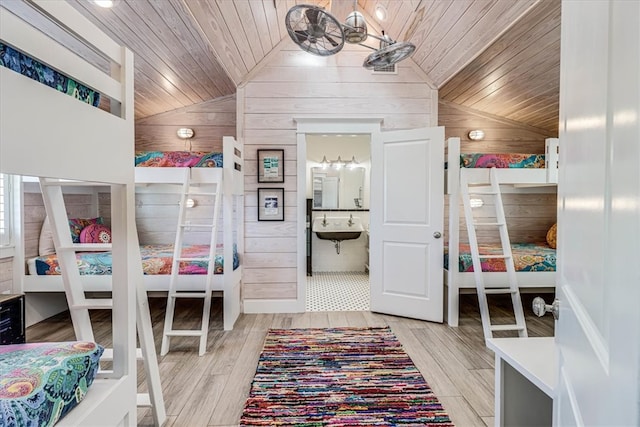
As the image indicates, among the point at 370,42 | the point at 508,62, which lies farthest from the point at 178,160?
the point at 508,62

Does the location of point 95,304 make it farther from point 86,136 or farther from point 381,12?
point 381,12

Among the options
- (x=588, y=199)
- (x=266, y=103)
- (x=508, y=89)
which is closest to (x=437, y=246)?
(x=508, y=89)

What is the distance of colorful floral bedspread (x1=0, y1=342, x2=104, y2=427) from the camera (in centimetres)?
92

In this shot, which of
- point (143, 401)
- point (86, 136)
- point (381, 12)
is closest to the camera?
point (86, 136)

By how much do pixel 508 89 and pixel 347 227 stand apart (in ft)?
9.99

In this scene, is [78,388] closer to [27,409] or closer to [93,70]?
[27,409]

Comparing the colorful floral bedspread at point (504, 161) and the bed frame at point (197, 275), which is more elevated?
the colorful floral bedspread at point (504, 161)

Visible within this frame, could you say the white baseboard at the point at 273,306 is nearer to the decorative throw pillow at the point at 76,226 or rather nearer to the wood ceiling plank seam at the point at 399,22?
the decorative throw pillow at the point at 76,226

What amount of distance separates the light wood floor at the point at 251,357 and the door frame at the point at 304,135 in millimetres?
447

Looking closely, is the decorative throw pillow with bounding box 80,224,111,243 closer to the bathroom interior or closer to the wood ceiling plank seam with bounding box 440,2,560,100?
the bathroom interior

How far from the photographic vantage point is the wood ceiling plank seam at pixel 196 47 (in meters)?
2.32

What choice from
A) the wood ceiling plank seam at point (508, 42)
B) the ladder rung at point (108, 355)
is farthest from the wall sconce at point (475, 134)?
the ladder rung at point (108, 355)

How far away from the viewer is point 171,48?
2832 mm

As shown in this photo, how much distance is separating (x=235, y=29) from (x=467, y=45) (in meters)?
2.08
